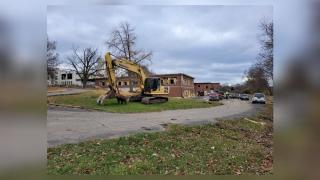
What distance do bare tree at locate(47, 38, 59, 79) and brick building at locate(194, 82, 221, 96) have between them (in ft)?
7.32

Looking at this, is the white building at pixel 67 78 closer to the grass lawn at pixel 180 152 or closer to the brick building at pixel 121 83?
the brick building at pixel 121 83

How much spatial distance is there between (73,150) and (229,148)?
7.91ft

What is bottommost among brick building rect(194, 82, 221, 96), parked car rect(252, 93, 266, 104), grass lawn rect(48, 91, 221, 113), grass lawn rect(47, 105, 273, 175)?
grass lawn rect(47, 105, 273, 175)

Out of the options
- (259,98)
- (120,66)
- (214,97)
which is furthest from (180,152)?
(120,66)

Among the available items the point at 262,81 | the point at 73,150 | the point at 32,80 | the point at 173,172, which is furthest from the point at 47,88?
the point at 262,81

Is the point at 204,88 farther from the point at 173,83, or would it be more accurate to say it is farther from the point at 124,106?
the point at 124,106

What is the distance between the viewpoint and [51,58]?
625cm

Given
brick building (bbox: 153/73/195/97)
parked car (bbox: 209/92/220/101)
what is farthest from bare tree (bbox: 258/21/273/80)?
brick building (bbox: 153/73/195/97)

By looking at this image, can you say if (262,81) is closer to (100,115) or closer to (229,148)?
(229,148)

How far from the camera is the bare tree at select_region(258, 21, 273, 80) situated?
19.4ft

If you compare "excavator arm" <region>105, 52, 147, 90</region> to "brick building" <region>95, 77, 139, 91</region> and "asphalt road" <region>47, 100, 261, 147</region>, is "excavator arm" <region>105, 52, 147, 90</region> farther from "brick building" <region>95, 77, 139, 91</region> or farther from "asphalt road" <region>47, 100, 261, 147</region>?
"asphalt road" <region>47, 100, 261, 147</region>

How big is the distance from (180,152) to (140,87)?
135cm

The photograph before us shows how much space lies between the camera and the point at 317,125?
5230mm

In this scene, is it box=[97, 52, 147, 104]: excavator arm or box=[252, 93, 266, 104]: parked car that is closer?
box=[252, 93, 266, 104]: parked car
